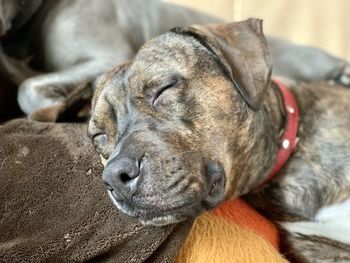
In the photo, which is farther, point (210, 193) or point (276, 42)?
point (276, 42)

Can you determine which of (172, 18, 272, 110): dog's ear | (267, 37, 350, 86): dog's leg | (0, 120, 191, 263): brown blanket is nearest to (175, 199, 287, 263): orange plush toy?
(0, 120, 191, 263): brown blanket

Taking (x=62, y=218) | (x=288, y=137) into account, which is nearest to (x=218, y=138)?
(x=288, y=137)

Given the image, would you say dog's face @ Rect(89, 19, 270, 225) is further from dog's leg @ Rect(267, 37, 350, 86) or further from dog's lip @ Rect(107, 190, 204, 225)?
dog's leg @ Rect(267, 37, 350, 86)

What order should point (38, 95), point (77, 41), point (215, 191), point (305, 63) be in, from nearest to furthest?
point (215, 191)
point (38, 95)
point (77, 41)
point (305, 63)

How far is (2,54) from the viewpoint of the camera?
9.52 ft

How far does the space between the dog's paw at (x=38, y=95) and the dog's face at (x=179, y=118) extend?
0.60 m

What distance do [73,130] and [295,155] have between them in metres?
0.79

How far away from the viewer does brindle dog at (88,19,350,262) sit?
1.61 meters

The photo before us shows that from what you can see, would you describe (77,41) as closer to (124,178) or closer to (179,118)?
(179,118)

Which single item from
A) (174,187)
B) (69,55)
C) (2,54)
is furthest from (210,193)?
(2,54)

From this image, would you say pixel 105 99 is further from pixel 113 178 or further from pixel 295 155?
pixel 295 155

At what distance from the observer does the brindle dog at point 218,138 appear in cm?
161

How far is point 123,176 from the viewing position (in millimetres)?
1595

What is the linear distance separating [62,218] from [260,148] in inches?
30.1
